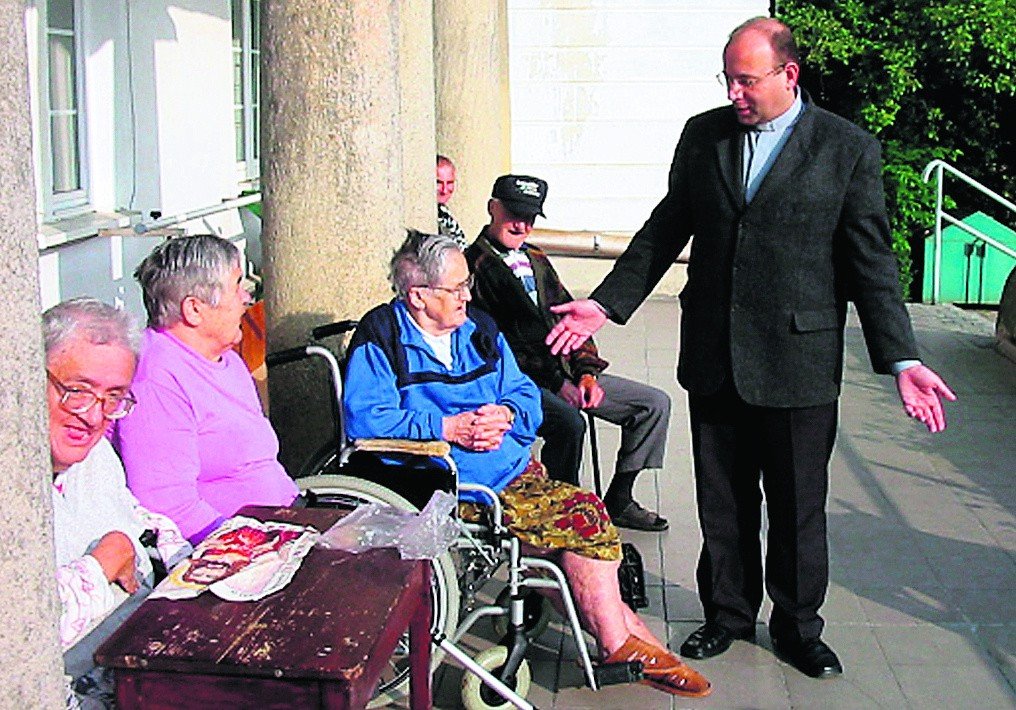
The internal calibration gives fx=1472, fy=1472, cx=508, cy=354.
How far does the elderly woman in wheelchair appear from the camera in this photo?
13.5 feet

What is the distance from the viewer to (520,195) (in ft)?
17.5

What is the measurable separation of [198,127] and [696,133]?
452 centimetres

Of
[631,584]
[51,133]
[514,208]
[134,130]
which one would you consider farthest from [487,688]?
[134,130]

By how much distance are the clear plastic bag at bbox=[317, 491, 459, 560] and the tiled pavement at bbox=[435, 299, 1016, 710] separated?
994 millimetres

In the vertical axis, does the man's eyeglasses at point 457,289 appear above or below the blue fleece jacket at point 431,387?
above

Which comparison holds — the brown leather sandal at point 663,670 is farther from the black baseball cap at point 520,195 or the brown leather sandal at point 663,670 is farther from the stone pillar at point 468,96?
the stone pillar at point 468,96

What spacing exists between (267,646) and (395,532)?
71 cm

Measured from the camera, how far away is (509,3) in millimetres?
11781

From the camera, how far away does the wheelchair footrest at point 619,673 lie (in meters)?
4.11

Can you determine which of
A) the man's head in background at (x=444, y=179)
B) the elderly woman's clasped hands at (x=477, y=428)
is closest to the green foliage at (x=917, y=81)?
the man's head in background at (x=444, y=179)

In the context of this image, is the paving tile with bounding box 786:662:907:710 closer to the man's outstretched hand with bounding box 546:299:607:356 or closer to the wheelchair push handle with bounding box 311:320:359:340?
the man's outstretched hand with bounding box 546:299:607:356

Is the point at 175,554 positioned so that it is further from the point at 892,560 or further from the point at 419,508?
the point at 892,560

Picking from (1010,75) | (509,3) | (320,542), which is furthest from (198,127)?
(1010,75)

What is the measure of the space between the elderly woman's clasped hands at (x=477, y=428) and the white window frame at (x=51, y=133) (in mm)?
2955
